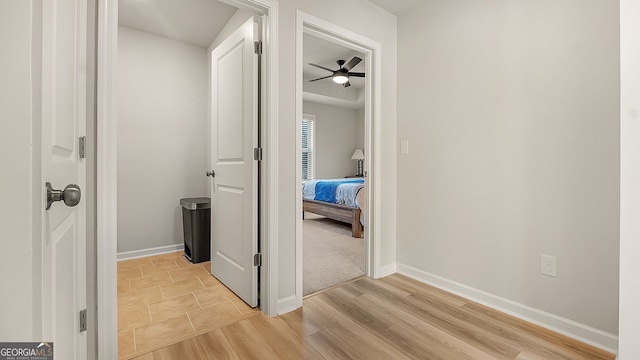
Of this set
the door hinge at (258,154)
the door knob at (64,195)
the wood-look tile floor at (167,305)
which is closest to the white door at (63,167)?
the door knob at (64,195)

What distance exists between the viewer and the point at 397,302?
208cm

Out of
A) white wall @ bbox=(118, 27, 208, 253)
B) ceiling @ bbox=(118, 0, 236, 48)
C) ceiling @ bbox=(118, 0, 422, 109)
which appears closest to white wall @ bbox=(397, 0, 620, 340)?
ceiling @ bbox=(118, 0, 422, 109)

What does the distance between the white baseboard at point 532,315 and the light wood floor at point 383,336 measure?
52 mm

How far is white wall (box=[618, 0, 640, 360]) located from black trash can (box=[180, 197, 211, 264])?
3028mm

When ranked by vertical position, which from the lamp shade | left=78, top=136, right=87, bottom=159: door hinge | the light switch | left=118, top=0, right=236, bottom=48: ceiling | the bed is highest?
left=118, top=0, right=236, bottom=48: ceiling

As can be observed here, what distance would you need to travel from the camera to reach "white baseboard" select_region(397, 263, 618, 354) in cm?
157

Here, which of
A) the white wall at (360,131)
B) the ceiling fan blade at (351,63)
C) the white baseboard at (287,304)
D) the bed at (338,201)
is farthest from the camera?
the white wall at (360,131)

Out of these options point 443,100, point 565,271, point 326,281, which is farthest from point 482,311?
point 443,100

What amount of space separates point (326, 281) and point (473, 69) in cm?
209

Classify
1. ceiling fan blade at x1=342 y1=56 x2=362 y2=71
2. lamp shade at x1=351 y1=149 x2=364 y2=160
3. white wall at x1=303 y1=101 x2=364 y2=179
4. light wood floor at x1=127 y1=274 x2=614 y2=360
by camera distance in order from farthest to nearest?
lamp shade at x1=351 y1=149 x2=364 y2=160
white wall at x1=303 y1=101 x2=364 y2=179
ceiling fan blade at x1=342 y1=56 x2=362 y2=71
light wood floor at x1=127 y1=274 x2=614 y2=360

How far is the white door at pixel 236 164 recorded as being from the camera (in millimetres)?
1958

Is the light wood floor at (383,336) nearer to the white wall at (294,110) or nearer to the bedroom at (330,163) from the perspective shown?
the white wall at (294,110)
